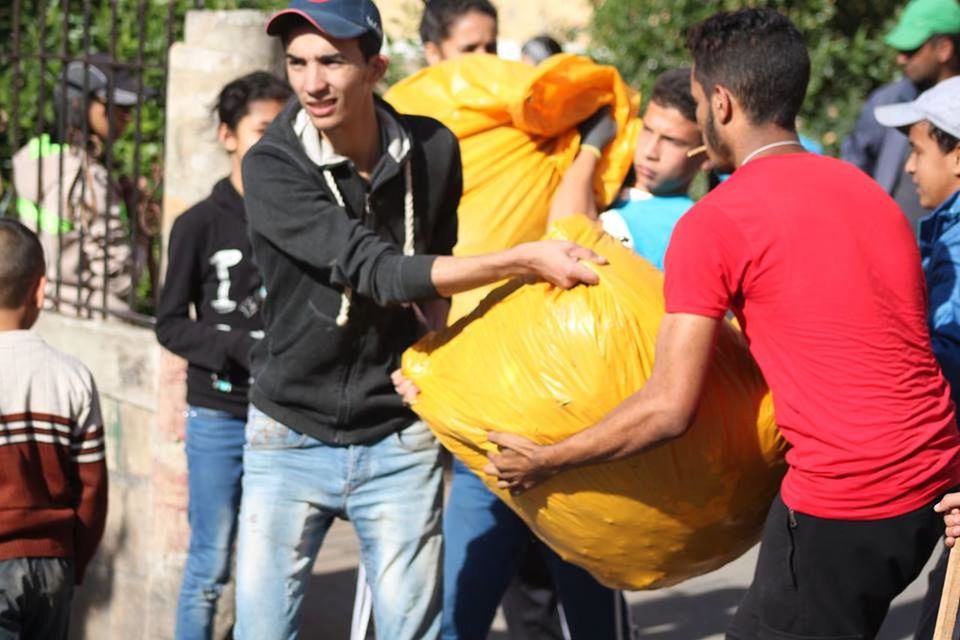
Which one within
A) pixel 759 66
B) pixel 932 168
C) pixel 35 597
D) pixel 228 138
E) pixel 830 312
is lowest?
pixel 35 597

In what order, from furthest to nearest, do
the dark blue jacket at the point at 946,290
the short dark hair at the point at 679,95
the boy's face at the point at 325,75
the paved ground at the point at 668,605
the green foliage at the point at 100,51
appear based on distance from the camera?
the green foliage at the point at 100,51 < the paved ground at the point at 668,605 < the short dark hair at the point at 679,95 < the boy's face at the point at 325,75 < the dark blue jacket at the point at 946,290

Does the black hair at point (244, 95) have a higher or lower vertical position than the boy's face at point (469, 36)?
lower

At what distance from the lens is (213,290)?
15.6ft

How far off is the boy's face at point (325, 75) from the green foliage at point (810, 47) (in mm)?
5674

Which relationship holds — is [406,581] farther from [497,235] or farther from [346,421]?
[497,235]

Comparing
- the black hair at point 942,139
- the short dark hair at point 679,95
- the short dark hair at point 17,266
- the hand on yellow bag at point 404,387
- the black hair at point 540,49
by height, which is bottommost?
the hand on yellow bag at point 404,387

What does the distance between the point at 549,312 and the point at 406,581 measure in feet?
2.61

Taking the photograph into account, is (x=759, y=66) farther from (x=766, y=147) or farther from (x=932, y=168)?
(x=932, y=168)

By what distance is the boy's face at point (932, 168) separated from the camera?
12.4ft

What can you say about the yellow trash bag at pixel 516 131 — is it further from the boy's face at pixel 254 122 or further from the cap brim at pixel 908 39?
the cap brim at pixel 908 39

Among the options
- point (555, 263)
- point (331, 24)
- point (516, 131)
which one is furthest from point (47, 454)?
point (516, 131)

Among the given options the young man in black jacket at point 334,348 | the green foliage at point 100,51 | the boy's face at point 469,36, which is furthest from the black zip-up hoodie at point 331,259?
the green foliage at point 100,51

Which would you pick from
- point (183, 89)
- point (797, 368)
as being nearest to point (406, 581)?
point (797, 368)

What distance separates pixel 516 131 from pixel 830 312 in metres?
1.56
